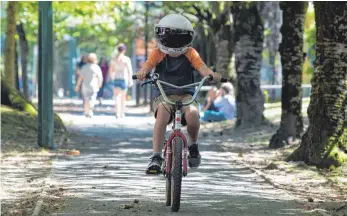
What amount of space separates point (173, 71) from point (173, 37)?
355 millimetres

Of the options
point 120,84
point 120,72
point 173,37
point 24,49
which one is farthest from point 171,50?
point 24,49

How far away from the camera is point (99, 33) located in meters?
49.0

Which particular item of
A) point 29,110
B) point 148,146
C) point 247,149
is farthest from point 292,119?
point 29,110

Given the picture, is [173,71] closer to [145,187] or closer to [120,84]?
[145,187]

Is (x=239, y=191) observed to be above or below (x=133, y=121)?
above

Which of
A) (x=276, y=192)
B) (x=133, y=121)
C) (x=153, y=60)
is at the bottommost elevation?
(x=133, y=121)

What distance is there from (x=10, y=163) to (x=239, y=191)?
4.53 metres

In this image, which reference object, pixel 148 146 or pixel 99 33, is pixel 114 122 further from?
pixel 99 33

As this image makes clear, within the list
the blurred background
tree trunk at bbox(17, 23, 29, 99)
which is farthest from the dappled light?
tree trunk at bbox(17, 23, 29, 99)

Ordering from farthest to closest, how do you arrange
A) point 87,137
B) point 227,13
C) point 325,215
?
1. point 227,13
2. point 87,137
3. point 325,215

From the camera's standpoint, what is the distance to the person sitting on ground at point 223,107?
2605cm

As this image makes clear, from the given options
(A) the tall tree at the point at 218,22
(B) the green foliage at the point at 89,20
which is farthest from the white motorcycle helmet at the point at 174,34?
(A) the tall tree at the point at 218,22

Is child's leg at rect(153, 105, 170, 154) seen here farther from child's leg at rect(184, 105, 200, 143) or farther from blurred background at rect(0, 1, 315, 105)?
blurred background at rect(0, 1, 315, 105)

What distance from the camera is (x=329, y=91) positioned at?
1391 centimetres
